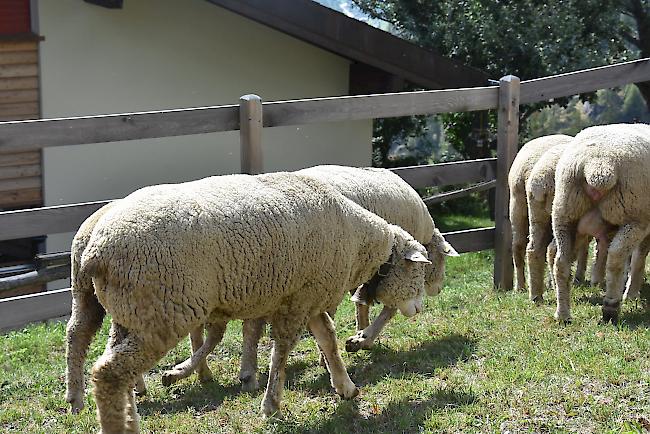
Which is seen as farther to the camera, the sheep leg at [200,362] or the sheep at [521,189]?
the sheep at [521,189]

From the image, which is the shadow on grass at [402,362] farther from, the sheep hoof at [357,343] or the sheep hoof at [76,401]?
the sheep hoof at [76,401]

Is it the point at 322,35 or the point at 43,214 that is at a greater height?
the point at 322,35

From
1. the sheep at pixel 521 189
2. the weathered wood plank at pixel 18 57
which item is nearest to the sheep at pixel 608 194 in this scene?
the sheep at pixel 521 189

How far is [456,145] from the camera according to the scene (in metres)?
15.3

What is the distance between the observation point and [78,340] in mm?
5105

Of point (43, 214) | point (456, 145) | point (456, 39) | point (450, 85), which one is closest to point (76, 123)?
→ point (43, 214)

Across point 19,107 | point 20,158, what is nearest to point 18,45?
point 19,107

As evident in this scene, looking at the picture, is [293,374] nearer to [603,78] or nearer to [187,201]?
[187,201]

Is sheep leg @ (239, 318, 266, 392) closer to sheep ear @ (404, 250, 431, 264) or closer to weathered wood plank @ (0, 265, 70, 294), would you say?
sheep ear @ (404, 250, 431, 264)

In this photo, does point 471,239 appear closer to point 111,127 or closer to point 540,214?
point 540,214

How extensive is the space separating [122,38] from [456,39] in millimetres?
4905

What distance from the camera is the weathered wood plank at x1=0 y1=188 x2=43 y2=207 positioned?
35.2 ft

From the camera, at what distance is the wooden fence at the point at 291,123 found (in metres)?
6.37

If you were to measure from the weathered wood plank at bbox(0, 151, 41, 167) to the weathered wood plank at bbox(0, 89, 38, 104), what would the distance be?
24.4 inches
